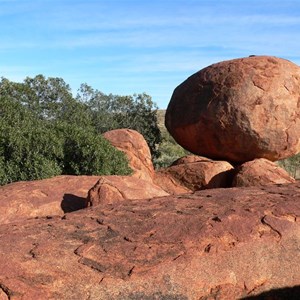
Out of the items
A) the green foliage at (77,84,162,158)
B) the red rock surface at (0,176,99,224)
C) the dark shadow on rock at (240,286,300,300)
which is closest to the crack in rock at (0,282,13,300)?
the dark shadow on rock at (240,286,300,300)

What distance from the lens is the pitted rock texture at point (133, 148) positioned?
39.7 ft

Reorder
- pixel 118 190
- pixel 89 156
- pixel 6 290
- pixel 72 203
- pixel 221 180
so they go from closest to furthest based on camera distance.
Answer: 1. pixel 6 290
2. pixel 118 190
3. pixel 72 203
4. pixel 89 156
5. pixel 221 180

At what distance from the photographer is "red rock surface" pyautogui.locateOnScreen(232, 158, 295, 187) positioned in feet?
35.7

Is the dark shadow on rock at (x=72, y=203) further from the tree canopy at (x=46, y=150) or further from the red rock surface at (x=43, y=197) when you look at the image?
the tree canopy at (x=46, y=150)

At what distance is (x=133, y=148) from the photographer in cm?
1230

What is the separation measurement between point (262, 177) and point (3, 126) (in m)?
4.95

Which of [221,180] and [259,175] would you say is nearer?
[259,175]

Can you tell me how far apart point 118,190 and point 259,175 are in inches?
211

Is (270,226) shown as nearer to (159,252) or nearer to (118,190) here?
(159,252)

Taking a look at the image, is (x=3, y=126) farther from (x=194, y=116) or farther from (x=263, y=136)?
(x=263, y=136)

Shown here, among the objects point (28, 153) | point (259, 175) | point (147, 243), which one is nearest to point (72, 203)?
point (147, 243)

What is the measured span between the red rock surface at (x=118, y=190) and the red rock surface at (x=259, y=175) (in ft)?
14.2

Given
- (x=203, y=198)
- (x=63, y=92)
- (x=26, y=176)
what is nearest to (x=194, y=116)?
(x=26, y=176)

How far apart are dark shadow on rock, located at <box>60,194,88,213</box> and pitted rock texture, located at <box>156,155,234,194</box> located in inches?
206
